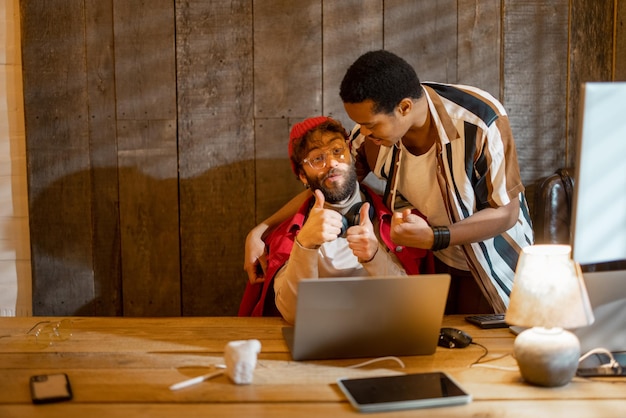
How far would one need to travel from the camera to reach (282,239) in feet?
7.37

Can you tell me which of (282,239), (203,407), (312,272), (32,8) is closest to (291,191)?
(282,239)

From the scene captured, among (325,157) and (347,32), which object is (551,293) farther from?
(347,32)

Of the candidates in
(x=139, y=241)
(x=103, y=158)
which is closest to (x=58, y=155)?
(x=103, y=158)

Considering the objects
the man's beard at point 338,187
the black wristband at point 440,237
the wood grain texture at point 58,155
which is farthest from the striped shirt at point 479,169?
the wood grain texture at point 58,155

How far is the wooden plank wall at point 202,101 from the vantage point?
8.32ft

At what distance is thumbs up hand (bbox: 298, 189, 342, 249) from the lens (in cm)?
184

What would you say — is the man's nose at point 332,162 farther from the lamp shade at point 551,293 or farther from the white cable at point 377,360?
the lamp shade at point 551,293

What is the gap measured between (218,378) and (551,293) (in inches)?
27.8

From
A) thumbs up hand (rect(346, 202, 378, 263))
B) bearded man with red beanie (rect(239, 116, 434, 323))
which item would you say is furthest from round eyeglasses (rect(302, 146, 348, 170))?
thumbs up hand (rect(346, 202, 378, 263))

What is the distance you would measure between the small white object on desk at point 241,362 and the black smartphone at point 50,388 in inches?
12.6

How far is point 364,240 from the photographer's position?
1.88m

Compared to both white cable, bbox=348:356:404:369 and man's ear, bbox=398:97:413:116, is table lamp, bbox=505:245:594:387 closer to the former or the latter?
white cable, bbox=348:356:404:369

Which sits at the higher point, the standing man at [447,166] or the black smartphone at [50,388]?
the standing man at [447,166]

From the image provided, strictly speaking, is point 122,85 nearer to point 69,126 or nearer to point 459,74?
point 69,126
